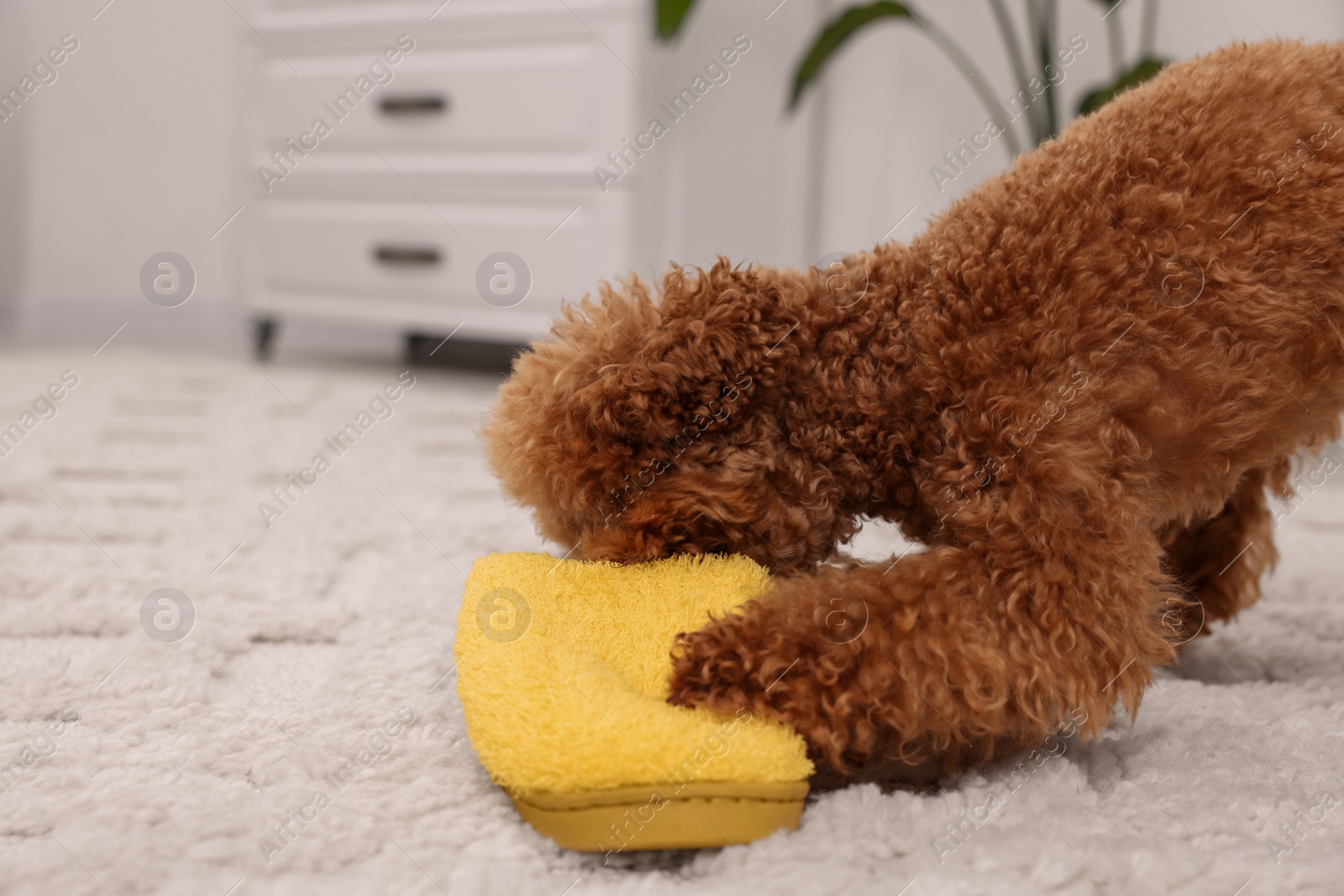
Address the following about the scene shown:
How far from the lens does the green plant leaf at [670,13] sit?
6.89 ft

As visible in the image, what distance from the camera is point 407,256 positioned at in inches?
104

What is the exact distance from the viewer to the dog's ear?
28.0 inches

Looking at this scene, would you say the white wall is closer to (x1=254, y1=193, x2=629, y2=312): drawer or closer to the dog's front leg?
(x1=254, y1=193, x2=629, y2=312): drawer

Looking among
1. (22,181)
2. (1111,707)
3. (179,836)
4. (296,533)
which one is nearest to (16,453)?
(296,533)

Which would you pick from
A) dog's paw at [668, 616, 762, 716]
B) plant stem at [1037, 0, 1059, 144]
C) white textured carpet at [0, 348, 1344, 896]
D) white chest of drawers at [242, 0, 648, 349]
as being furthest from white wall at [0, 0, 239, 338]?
dog's paw at [668, 616, 762, 716]

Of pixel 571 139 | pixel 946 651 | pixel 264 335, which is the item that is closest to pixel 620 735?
pixel 946 651

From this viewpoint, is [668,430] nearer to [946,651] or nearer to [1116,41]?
[946,651]

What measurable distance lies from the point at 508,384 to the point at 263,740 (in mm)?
315

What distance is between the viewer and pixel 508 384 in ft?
2.53

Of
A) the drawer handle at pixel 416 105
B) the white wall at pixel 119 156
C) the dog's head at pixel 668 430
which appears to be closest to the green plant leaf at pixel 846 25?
the drawer handle at pixel 416 105

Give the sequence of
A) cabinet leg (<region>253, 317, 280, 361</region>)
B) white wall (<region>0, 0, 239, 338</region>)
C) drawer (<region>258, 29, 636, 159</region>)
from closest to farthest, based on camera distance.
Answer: drawer (<region>258, 29, 636, 159</region>) → cabinet leg (<region>253, 317, 280, 361</region>) → white wall (<region>0, 0, 239, 338</region>)

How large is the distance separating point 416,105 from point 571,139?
0.47 m

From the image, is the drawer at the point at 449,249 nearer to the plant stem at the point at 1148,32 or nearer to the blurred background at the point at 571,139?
the blurred background at the point at 571,139

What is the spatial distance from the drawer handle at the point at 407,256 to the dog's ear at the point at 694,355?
6.41 feet
